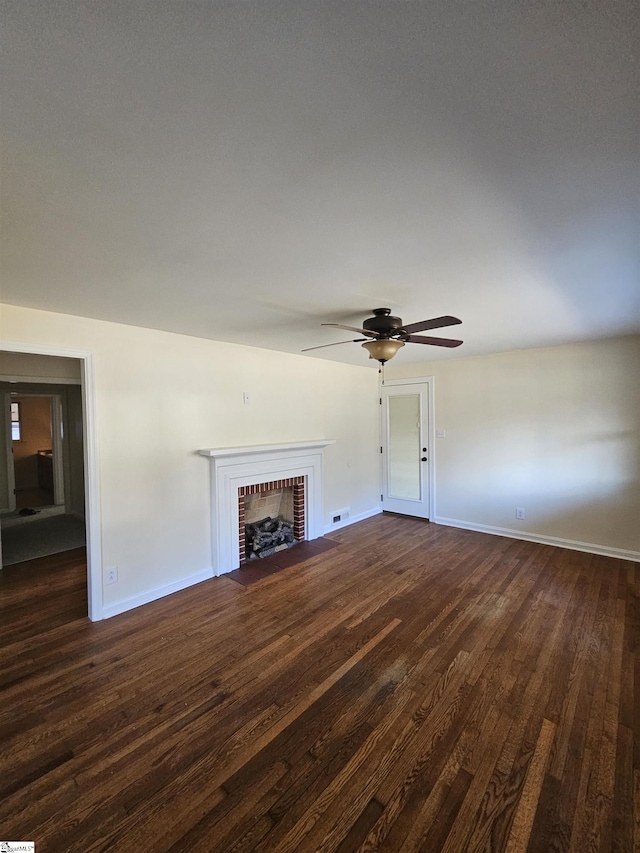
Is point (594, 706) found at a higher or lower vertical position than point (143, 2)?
lower

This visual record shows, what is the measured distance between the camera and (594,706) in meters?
1.98

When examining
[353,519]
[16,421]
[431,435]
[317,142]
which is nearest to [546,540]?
[431,435]

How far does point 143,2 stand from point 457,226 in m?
1.23

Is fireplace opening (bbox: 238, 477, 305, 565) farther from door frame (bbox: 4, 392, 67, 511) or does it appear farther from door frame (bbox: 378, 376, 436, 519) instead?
door frame (bbox: 4, 392, 67, 511)

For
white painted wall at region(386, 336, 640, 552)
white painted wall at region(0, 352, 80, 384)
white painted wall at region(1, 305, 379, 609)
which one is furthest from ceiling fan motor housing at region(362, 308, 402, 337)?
white painted wall at region(0, 352, 80, 384)

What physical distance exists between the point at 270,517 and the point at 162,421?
6.71 feet

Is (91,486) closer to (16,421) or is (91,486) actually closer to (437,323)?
(437,323)

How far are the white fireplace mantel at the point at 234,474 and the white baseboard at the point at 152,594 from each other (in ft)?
0.54

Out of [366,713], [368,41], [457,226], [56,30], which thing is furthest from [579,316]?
[56,30]

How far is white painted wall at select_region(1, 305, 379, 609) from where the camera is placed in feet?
9.55

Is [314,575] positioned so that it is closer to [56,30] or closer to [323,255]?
[323,255]

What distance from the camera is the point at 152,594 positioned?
3205mm

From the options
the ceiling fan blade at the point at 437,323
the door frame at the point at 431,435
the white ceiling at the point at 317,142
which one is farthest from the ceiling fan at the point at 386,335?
the door frame at the point at 431,435

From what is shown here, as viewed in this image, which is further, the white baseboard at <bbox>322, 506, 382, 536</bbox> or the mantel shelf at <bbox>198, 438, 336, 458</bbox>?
the white baseboard at <bbox>322, 506, 382, 536</bbox>
